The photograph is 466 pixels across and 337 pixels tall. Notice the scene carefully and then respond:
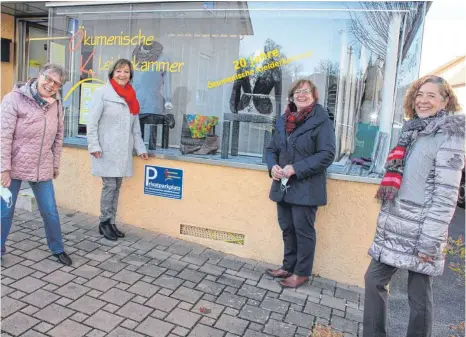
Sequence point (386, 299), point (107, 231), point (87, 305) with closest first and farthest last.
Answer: point (386, 299)
point (87, 305)
point (107, 231)

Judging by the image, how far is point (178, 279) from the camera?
12.3 feet

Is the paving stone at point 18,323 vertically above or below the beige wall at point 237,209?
below

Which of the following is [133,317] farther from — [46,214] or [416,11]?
[416,11]

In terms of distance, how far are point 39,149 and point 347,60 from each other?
3.34 meters

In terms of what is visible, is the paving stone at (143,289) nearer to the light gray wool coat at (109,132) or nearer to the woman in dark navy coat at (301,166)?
the woman in dark navy coat at (301,166)

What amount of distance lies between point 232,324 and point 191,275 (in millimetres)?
860

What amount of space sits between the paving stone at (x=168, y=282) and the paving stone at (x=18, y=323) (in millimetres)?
1029

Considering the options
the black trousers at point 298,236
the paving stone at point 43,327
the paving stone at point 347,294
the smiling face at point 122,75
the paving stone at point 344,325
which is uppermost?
the smiling face at point 122,75

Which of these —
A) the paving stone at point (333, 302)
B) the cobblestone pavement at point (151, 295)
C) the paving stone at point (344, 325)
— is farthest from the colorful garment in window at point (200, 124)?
the paving stone at point (344, 325)

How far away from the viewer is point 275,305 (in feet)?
11.3

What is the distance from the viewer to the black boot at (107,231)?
4484mm

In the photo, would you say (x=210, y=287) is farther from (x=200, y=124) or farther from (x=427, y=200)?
(x=200, y=124)

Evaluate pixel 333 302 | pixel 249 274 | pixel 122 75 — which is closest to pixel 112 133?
pixel 122 75

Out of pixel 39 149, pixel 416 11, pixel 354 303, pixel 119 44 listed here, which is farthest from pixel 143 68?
pixel 354 303
